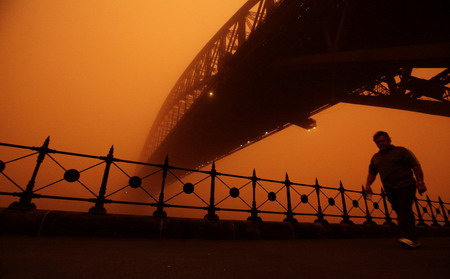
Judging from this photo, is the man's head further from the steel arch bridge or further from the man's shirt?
the steel arch bridge

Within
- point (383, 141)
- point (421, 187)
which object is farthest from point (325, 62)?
point (421, 187)

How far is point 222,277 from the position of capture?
153cm

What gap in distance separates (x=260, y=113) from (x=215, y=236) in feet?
39.7

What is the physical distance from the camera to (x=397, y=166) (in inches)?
138

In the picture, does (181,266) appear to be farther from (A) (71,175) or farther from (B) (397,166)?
(B) (397,166)

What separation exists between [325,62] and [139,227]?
5.86 m

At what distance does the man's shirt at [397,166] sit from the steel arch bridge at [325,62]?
1730mm

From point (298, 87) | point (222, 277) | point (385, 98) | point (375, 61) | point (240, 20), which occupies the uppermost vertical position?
point (240, 20)

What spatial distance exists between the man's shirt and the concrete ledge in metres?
2.12

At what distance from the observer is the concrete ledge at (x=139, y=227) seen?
3.21 meters

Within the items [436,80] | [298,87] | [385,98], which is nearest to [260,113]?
[298,87]

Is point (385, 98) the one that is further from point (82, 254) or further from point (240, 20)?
point (240, 20)

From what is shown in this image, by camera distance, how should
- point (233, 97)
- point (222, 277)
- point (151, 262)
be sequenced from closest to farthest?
point (222, 277)
point (151, 262)
point (233, 97)

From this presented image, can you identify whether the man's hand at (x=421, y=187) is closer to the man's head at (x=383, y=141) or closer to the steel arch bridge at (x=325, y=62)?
the man's head at (x=383, y=141)
